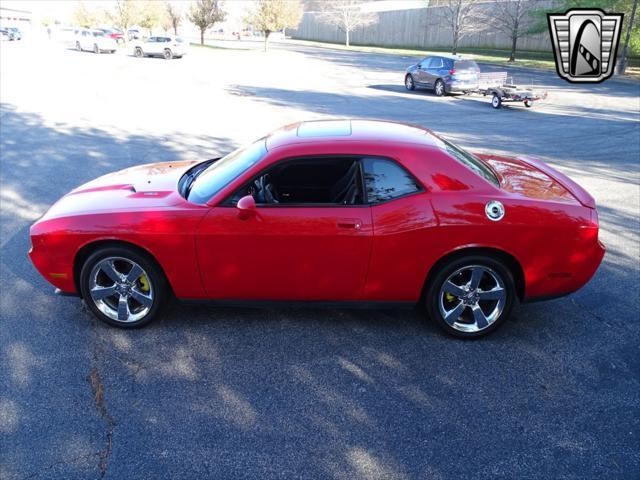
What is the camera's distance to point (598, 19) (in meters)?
8.50

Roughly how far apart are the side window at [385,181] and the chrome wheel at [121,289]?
5.96ft

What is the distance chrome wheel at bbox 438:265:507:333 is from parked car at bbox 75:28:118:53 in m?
44.1

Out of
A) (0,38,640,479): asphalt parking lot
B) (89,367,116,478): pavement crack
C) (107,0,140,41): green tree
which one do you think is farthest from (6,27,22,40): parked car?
(89,367,116,478): pavement crack

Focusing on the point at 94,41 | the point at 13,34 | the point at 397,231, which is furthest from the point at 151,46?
the point at 397,231

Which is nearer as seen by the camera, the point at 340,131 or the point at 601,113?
the point at 340,131

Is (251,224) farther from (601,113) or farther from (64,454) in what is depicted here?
(601,113)

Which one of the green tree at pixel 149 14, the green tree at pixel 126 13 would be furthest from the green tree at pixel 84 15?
the green tree at pixel 126 13

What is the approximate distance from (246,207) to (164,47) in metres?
37.4

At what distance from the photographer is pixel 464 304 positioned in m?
3.84

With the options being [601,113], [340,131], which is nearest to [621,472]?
[340,131]

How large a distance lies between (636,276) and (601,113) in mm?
13334

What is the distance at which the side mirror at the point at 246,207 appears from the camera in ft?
11.6

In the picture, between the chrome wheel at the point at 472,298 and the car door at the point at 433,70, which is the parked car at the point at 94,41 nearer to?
the car door at the point at 433,70

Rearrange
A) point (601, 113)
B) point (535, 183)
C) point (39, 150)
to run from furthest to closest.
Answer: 1. point (601, 113)
2. point (39, 150)
3. point (535, 183)
